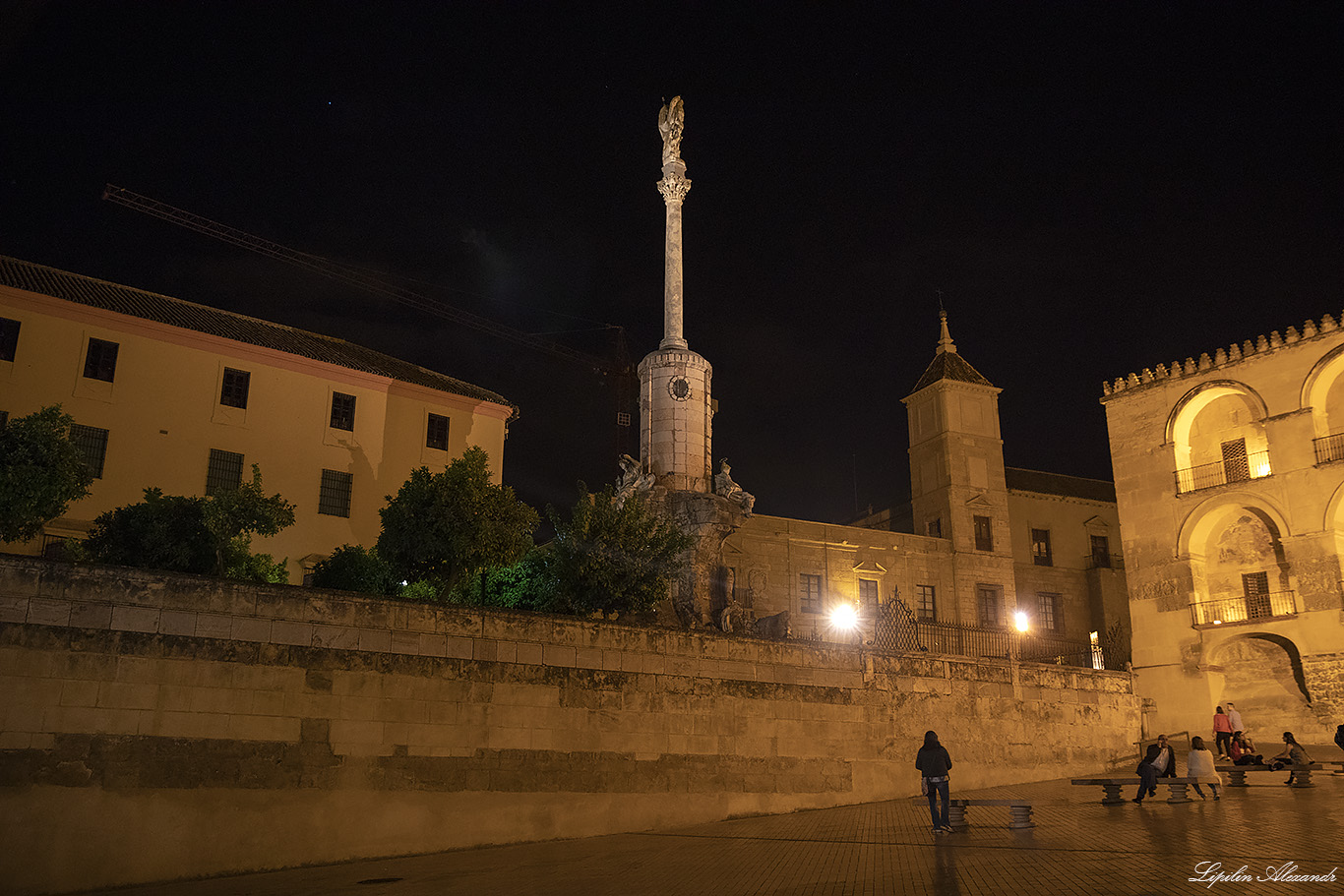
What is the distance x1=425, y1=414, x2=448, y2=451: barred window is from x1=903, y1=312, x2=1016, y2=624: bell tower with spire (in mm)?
19909

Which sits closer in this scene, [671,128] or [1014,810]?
[1014,810]

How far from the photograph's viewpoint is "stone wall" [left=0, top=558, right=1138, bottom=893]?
12.9 meters

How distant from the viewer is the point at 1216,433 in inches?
1264

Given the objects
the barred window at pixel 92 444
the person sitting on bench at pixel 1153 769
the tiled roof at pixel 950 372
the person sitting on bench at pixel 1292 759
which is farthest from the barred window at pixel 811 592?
the barred window at pixel 92 444

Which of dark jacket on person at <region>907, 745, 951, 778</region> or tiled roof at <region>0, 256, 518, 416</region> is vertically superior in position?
tiled roof at <region>0, 256, 518, 416</region>

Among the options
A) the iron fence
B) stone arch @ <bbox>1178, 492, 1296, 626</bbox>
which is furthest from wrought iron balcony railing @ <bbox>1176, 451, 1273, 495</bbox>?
the iron fence

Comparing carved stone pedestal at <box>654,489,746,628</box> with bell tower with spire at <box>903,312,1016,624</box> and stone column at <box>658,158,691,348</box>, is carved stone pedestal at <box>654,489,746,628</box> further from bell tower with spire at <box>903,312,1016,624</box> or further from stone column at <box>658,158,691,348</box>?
bell tower with spire at <box>903,312,1016,624</box>

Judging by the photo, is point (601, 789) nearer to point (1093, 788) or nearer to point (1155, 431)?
point (1093, 788)

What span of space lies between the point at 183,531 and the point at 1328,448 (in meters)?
29.4

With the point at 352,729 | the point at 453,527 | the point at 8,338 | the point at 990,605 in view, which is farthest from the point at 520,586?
the point at 990,605

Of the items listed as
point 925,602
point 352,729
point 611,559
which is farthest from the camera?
point 925,602

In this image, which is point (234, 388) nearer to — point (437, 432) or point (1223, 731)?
point (437, 432)

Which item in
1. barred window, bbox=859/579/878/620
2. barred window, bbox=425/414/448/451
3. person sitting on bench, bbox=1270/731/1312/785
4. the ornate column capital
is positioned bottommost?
person sitting on bench, bbox=1270/731/1312/785

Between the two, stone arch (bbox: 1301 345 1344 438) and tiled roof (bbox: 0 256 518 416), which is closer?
tiled roof (bbox: 0 256 518 416)
